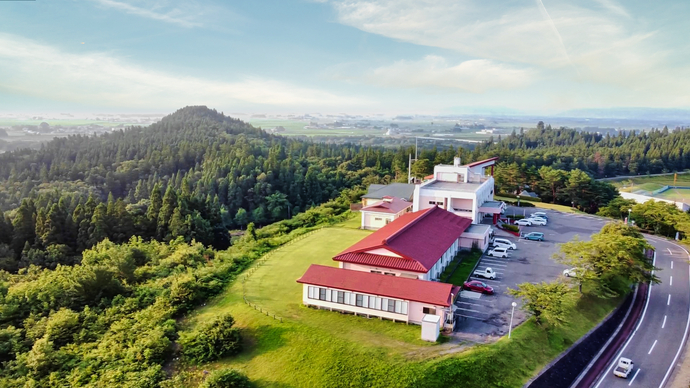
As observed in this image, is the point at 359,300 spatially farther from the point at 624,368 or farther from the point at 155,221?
the point at 155,221

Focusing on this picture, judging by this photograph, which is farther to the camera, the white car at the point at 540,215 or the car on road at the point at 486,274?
the white car at the point at 540,215

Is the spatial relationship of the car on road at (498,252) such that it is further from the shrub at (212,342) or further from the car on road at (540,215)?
the shrub at (212,342)

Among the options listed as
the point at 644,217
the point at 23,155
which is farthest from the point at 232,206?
the point at 644,217

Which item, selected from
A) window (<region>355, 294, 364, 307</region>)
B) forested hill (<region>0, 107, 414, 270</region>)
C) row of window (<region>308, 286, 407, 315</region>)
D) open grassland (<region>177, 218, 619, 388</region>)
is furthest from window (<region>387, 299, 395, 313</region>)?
forested hill (<region>0, 107, 414, 270</region>)

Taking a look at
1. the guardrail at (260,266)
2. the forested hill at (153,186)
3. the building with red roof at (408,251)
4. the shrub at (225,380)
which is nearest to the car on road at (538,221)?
the building with red roof at (408,251)

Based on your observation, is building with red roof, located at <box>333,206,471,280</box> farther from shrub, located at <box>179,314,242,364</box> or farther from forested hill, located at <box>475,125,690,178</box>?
forested hill, located at <box>475,125,690,178</box>

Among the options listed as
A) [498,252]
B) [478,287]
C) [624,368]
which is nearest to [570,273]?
[498,252]
